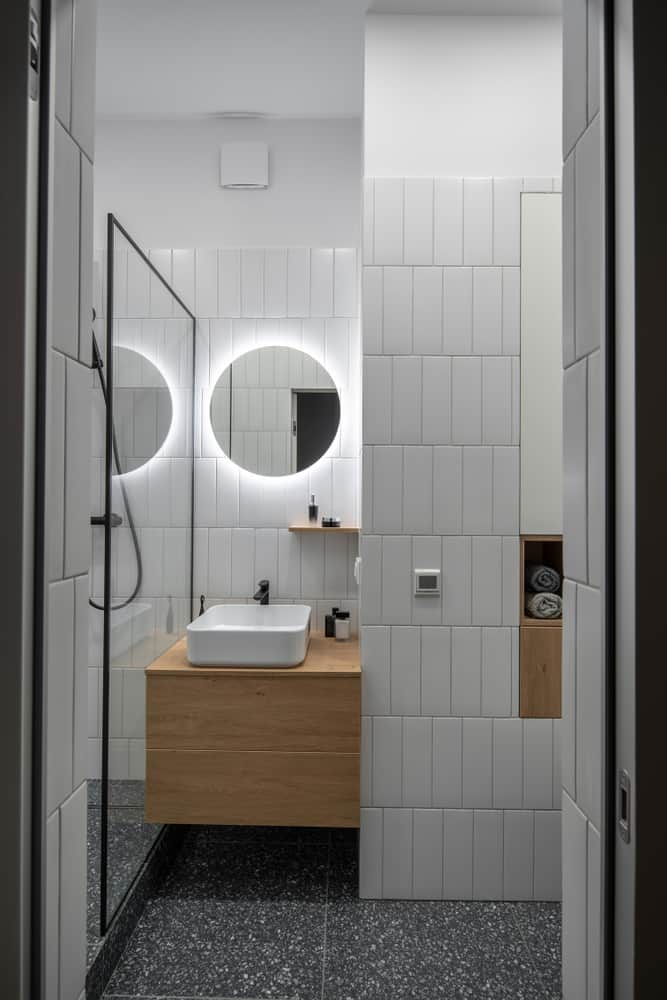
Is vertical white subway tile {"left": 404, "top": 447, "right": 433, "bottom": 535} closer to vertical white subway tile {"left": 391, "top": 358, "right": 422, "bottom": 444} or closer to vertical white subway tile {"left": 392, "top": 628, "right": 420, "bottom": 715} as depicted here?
vertical white subway tile {"left": 391, "top": 358, "right": 422, "bottom": 444}

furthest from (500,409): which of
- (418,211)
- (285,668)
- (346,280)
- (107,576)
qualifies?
(107,576)

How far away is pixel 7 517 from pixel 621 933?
2.50ft

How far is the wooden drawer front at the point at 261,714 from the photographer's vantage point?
201 centimetres

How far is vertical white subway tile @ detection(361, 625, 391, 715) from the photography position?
205 cm

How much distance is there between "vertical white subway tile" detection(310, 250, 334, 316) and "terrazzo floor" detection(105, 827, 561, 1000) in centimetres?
217

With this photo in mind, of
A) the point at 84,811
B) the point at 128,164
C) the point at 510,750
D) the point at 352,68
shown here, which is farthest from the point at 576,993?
the point at 128,164

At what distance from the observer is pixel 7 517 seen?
652 mm

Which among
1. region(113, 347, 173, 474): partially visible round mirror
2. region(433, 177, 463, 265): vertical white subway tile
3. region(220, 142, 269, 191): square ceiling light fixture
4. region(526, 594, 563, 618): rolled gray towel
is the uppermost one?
region(220, 142, 269, 191): square ceiling light fixture

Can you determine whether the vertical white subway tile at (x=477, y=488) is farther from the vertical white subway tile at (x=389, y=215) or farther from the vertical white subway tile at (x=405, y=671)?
the vertical white subway tile at (x=389, y=215)

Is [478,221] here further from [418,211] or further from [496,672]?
[496,672]

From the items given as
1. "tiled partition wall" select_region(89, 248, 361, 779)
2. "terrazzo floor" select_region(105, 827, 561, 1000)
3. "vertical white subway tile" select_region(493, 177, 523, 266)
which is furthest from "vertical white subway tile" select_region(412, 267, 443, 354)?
"terrazzo floor" select_region(105, 827, 561, 1000)

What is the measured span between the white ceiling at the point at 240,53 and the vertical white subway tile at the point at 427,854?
2.64 metres

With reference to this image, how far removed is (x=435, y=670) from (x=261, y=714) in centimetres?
59

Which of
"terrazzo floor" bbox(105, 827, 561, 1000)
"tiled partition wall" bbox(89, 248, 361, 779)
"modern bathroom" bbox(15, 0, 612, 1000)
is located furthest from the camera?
"tiled partition wall" bbox(89, 248, 361, 779)
